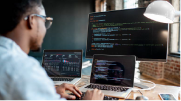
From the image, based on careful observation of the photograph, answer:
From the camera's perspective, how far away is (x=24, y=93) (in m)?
0.45

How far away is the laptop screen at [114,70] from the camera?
1200 millimetres

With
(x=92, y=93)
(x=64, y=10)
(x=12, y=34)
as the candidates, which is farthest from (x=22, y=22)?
(x=64, y=10)

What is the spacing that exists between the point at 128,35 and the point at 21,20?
96cm

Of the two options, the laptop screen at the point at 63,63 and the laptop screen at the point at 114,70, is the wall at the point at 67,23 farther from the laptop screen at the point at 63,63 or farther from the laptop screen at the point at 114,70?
the laptop screen at the point at 114,70

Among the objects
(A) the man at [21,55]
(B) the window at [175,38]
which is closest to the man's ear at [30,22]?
(A) the man at [21,55]

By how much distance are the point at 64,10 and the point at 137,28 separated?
816 cm

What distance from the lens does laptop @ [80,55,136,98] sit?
1178 millimetres

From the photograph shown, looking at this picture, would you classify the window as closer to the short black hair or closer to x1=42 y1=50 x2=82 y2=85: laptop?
x1=42 y1=50 x2=82 y2=85: laptop

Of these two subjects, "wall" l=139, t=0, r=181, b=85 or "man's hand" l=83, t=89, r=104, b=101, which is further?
"wall" l=139, t=0, r=181, b=85

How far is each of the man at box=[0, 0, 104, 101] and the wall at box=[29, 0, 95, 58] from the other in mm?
8467

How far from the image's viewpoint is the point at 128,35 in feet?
4.55

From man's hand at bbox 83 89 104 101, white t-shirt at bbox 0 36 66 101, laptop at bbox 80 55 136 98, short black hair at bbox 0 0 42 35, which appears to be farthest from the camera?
laptop at bbox 80 55 136 98

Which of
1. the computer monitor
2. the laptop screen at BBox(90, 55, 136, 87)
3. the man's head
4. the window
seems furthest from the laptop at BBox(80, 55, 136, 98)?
the window

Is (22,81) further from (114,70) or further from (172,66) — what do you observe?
(172,66)
